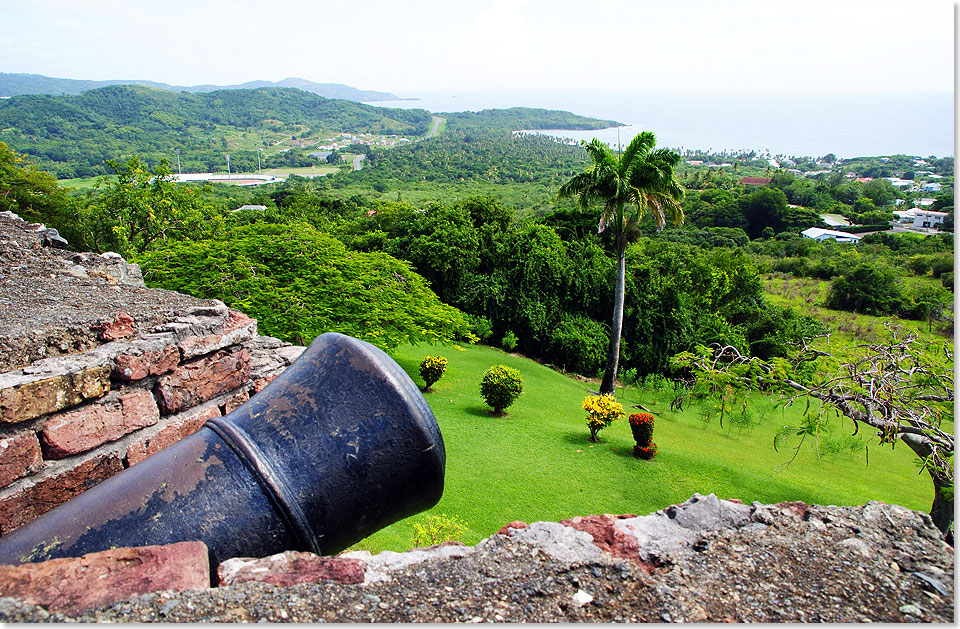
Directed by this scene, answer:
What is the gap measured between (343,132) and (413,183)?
110 m

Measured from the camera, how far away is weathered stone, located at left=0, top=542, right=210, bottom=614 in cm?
186

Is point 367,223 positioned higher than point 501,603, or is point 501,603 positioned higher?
point 501,603

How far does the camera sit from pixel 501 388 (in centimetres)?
1142

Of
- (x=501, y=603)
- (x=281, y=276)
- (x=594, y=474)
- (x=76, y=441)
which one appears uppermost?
(x=76, y=441)

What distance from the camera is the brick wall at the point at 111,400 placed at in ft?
8.59

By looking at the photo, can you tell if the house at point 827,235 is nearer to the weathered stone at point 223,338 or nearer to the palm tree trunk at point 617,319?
the palm tree trunk at point 617,319

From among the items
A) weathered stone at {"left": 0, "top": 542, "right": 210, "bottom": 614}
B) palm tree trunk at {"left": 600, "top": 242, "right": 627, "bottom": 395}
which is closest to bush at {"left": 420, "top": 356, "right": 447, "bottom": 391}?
palm tree trunk at {"left": 600, "top": 242, "right": 627, "bottom": 395}

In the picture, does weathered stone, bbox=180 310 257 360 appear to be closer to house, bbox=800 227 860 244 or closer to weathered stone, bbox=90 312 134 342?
weathered stone, bbox=90 312 134 342

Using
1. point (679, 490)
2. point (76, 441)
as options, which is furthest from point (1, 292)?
point (679, 490)

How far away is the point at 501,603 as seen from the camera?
7.07 feet

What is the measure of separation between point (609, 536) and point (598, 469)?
687cm

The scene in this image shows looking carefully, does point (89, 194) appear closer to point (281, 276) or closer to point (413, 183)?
point (281, 276)

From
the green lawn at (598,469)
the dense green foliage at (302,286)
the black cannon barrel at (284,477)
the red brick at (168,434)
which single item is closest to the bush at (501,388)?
the green lawn at (598,469)

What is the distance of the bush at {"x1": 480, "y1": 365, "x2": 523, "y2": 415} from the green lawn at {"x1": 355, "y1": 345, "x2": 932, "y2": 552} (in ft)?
1.05
